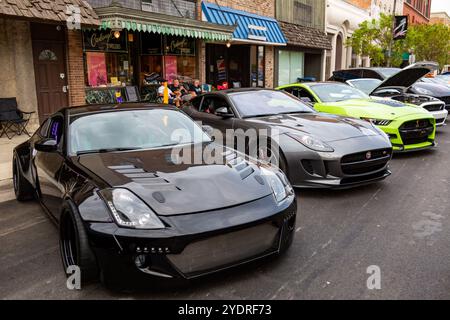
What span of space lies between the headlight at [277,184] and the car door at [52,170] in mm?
1823

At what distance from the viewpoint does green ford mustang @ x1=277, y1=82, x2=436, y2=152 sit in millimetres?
7715

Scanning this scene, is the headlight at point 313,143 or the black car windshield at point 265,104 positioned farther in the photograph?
the black car windshield at point 265,104

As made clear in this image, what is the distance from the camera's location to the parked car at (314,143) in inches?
211

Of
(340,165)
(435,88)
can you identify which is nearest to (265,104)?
(340,165)

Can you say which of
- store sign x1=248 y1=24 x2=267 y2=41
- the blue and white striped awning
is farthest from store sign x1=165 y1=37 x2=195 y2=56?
store sign x1=248 y1=24 x2=267 y2=41

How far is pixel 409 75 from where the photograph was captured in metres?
9.96

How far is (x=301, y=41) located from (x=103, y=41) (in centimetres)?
1351

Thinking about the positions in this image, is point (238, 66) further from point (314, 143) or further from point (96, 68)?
point (314, 143)

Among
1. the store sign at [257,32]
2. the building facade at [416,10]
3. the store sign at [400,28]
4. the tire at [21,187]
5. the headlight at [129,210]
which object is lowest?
the tire at [21,187]

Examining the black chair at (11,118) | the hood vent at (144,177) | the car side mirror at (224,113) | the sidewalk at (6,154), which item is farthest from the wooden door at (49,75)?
the hood vent at (144,177)

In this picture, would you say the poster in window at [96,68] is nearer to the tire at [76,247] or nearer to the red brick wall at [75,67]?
the red brick wall at [75,67]

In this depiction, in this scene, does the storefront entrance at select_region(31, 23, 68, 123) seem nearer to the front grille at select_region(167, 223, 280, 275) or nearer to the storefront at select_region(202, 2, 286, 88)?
the storefront at select_region(202, 2, 286, 88)

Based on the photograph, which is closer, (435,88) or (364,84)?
(364,84)
